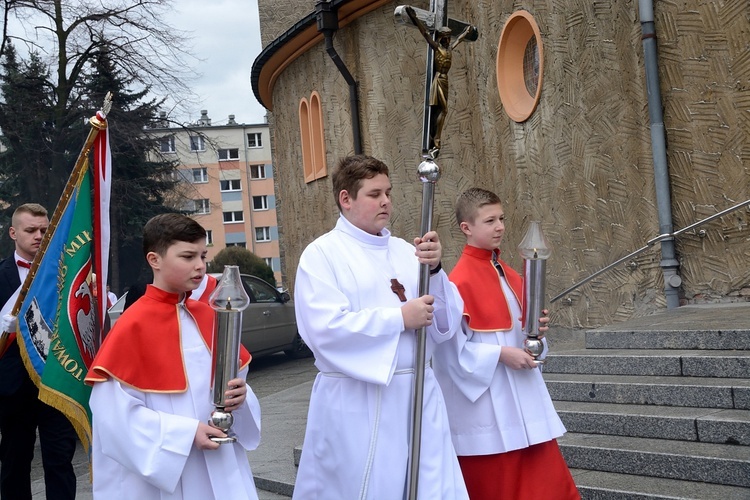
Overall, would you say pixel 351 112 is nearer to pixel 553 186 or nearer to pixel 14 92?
pixel 553 186

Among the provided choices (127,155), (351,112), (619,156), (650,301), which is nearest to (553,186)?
(619,156)

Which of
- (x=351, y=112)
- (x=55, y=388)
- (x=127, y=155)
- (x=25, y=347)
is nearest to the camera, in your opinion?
(x=55, y=388)

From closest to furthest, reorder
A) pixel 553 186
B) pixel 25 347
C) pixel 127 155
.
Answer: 1. pixel 25 347
2. pixel 553 186
3. pixel 127 155

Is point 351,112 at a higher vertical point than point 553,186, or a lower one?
higher

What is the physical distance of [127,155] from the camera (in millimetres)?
26578

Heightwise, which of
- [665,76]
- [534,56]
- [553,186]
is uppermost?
[534,56]

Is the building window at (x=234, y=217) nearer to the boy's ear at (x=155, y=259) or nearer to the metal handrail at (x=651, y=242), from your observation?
the metal handrail at (x=651, y=242)

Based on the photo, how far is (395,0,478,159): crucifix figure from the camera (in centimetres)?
363

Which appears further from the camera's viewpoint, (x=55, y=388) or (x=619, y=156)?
(x=619, y=156)

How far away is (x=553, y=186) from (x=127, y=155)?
18.6m

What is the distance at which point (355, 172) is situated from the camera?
12.9 ft

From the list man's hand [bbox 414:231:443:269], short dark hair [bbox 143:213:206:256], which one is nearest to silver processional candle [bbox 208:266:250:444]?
short dark hair [bbox 143:213:206:256]

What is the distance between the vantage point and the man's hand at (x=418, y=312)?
3.66 metres

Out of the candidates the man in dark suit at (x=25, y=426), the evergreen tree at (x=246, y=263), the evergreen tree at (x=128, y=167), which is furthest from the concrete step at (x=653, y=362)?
the evergreen tree at (x=246, y=263)
